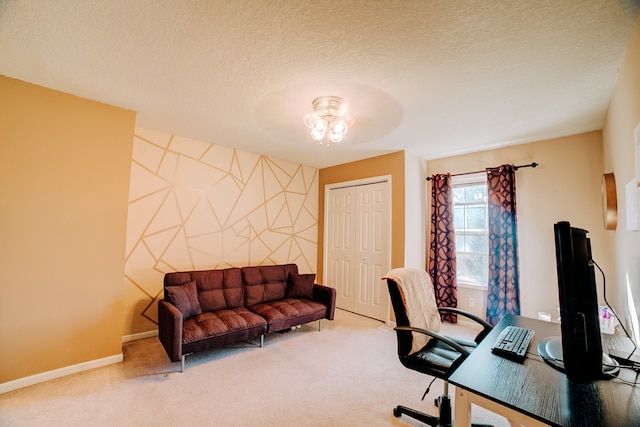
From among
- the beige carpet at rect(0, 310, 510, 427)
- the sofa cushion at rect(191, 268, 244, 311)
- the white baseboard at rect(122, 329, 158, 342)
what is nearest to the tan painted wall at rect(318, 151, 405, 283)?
the beige carpet at rect(0, 310, 510, 427)

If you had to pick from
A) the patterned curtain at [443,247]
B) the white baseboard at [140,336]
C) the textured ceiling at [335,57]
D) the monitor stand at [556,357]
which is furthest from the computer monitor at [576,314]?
the white baseboard at [140,336]

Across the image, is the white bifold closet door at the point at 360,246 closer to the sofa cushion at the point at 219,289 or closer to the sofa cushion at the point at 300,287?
the sofa cushion at the point at 300,287

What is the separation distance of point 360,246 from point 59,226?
12.0 feet

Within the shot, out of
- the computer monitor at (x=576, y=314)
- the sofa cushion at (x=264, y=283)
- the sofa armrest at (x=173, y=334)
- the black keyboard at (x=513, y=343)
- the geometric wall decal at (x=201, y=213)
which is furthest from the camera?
the sofa cushion at (x=264, y=283)

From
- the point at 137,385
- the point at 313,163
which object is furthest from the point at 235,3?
the point at 313,163

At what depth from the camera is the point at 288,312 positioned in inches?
125

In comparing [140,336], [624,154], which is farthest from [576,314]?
[140,336]

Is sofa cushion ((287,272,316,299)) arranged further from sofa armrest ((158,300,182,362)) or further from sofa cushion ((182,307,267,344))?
sofa armrest ((158,300,182,362))

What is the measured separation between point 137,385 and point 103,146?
2238mm

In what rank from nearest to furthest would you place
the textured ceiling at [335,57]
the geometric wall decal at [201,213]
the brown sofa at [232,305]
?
1. the textured ceiling at [335,57]
2. the brown sofa at [232,305]
3. the geometric wall decal at [201,213]

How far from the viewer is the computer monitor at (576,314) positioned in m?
1.08

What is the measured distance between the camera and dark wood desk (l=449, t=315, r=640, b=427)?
873 mm

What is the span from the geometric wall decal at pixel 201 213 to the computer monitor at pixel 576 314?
3707 mm

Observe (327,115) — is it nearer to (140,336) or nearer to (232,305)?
(232,305)
